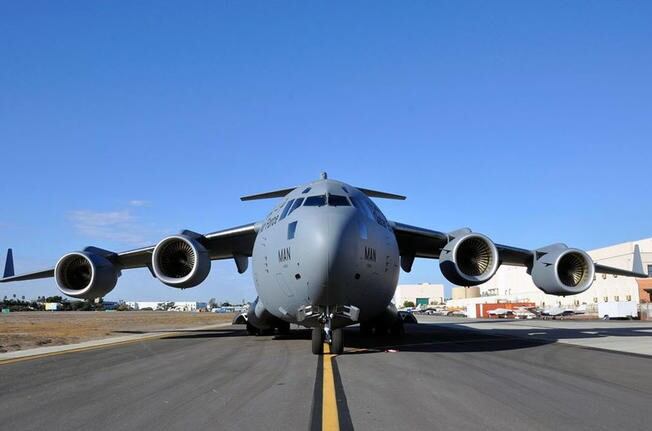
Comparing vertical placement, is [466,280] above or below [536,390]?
above

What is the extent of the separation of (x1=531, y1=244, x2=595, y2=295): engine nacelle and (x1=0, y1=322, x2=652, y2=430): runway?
18.9 ft

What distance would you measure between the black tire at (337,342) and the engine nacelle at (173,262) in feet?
21.4

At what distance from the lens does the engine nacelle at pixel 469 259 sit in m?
16.2

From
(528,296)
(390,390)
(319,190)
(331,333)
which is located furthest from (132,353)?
(528,296)

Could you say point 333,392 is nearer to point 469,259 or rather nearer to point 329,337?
point 329,337

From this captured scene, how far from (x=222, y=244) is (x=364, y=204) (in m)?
8.43

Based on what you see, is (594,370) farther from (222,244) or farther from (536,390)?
(222,244)

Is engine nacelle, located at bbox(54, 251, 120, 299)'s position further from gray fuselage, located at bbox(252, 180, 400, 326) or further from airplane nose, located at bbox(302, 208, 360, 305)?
airplane nose, located at bbox(302, 208, 360, 305)

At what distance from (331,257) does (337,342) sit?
2074 millimetres

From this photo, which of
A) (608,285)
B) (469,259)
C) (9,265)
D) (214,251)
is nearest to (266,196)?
(214,251)

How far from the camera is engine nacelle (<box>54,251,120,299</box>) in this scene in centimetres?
1856

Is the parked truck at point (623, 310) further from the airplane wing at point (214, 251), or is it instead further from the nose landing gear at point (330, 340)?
the nose landing gear at point (330, 340)

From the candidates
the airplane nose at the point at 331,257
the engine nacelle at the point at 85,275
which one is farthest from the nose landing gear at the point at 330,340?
the engine nacelle at the point at 85,275

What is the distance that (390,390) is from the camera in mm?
7156
